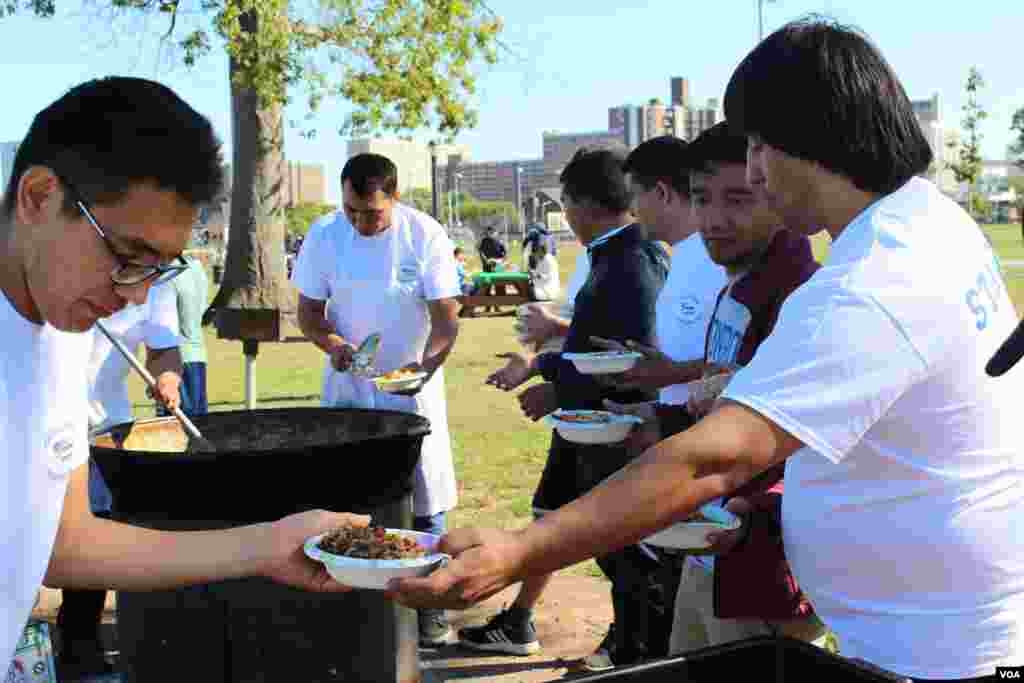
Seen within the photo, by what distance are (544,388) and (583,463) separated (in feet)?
1.37

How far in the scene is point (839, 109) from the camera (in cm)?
184

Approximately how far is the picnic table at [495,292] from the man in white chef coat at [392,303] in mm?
15893

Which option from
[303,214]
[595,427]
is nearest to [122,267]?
[595,427]

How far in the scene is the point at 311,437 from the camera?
172 inches

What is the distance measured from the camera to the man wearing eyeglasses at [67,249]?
1.69 metres

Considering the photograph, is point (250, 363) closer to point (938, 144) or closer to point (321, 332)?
point (321, 332)

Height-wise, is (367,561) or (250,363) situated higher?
(367,561)

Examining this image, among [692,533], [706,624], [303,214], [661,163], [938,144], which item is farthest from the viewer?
[303,214]

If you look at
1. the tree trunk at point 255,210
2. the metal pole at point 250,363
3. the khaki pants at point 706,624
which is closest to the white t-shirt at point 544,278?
the tree trunk at point 255,210

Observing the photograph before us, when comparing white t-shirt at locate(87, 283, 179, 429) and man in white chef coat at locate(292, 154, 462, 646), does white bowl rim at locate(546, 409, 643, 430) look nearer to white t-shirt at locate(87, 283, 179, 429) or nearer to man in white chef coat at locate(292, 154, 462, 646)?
man in white chef coat at locate(292, 154, 462, 646)

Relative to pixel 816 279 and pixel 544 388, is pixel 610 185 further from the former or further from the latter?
pixel 816 279

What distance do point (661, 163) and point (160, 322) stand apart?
2.47 meters

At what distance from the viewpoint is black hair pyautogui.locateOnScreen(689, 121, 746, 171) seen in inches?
125

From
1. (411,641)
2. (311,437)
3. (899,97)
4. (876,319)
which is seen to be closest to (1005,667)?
(876,319)
